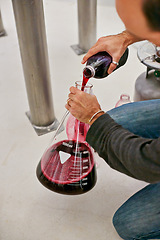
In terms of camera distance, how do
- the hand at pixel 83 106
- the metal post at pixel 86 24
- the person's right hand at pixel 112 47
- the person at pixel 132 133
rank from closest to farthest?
the person at pixel 132 133 < the hand at pixel 83 106 < the person's right hand at pixel 112 47 < the metal post at pixel 86 24

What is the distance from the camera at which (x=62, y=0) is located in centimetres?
236

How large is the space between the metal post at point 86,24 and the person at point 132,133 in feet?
2.45

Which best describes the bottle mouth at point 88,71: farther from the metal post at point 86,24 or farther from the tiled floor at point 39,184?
the metal post at point 86,24

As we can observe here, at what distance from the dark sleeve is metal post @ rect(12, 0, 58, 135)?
18.7 inches

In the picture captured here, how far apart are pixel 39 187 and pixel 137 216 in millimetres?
390

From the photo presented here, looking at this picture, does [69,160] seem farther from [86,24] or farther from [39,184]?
[86,24]

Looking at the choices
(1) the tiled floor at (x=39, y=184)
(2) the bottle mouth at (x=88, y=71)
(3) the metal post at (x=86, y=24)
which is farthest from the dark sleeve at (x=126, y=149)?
(3) the metal post at (x=86, y=24)

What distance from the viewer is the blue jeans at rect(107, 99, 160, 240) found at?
2.95ft

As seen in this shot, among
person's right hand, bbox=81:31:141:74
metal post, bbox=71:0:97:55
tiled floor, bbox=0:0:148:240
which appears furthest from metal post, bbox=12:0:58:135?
metal post, bbox=71:0:97:55

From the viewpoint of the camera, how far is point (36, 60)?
1.11 m

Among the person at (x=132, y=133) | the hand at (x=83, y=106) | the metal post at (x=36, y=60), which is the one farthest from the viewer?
the metal post at (x=36, y=60)

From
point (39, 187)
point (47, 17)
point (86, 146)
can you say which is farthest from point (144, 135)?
point (47, 17)

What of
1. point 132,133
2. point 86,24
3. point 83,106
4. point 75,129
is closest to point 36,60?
point 75,129

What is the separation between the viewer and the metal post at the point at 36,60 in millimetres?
1001
